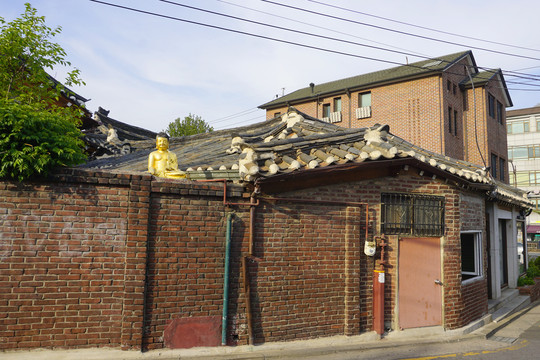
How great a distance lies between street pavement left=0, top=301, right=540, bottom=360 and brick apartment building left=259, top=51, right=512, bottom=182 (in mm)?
14169

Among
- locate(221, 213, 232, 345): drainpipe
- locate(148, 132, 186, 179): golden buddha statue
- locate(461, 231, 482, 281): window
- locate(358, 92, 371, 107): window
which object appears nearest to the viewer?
locate(221, 213, 232, 345): drainpipe

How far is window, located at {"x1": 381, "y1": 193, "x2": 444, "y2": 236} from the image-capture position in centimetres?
781

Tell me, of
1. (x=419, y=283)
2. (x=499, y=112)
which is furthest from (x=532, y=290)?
(x=499, y=112)

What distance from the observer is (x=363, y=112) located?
25172 mm

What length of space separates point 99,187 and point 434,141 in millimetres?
19776

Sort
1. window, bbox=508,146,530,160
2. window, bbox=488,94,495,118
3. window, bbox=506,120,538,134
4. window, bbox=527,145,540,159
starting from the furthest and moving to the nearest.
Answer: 1. window, bbox=506,120,538,134
2. window, bbox=508,146,530,160
3. window, bbox=527,145,540,159
4. window, bbox=488,94,495,118

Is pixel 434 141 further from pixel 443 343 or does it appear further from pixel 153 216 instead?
pixel 153 216

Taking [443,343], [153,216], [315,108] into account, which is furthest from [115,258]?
[315,108]

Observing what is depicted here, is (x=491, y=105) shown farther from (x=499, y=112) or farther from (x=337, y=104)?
(x=337, y=104)

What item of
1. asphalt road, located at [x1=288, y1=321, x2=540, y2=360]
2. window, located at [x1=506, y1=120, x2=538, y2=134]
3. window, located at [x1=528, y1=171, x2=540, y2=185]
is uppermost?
window, located at [x1=506, y1=120, x2=538, y2=134]

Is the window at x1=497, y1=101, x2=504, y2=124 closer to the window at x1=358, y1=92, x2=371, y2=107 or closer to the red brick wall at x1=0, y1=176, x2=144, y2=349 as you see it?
the window at x1=358, y1=92, x2=371, y2=107

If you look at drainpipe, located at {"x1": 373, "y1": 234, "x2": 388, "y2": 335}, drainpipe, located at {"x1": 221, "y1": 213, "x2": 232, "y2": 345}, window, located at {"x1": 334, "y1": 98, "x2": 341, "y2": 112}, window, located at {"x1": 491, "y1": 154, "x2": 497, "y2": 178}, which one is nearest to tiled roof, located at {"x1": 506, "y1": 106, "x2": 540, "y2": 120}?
window, located at {"x1": 491, "y1": 154, "x2": 497, "y2": 178}

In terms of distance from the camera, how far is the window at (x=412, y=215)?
7.81 meters

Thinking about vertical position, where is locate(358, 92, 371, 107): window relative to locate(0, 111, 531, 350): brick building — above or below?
above
